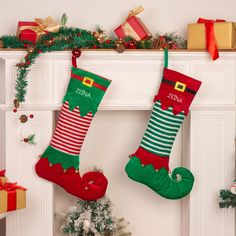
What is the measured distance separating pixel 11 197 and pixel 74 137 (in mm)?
475

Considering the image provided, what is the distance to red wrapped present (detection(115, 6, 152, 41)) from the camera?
8.64 ft

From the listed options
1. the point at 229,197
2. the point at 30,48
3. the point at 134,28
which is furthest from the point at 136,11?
the point at 229,197

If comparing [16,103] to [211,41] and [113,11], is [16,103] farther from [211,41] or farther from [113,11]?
[211,41]

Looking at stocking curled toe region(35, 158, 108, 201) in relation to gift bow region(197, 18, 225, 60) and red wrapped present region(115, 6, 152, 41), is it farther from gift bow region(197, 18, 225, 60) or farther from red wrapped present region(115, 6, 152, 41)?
gift bow region(197, 18, 225, 60)

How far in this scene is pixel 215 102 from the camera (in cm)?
270

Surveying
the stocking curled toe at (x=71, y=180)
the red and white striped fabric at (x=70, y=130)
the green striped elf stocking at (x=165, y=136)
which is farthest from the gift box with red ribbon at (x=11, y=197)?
the green striped elf stocking at (x=165, y=136)

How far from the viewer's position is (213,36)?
103 inches

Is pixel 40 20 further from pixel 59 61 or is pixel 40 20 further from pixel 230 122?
pixel 230 122

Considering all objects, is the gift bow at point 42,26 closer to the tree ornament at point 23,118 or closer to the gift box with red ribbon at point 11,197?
the tree ornament at point 23,118

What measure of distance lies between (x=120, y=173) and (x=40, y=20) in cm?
102

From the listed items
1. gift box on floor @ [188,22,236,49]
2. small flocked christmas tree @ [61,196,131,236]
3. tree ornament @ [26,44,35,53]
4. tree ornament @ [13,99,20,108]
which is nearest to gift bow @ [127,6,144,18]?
gift box on floor @ [188,22,236,49]

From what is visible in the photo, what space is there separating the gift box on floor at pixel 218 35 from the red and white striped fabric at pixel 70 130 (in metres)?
0.72

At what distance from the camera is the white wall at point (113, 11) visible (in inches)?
110

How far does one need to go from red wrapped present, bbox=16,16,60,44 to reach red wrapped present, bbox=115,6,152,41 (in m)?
0.36
